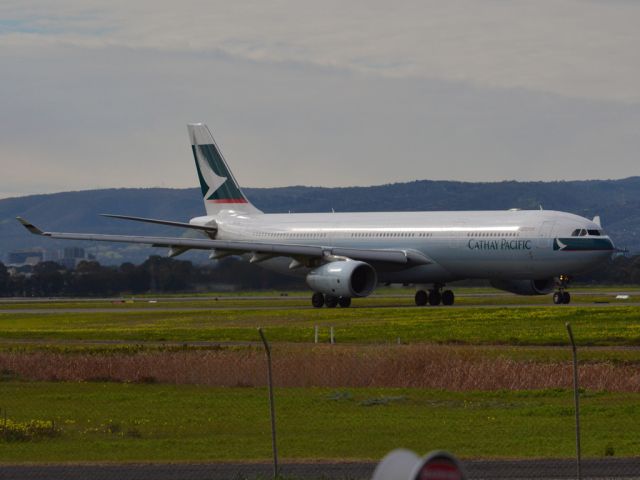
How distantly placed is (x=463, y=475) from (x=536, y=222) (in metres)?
54.0

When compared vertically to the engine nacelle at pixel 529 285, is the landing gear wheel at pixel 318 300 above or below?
below

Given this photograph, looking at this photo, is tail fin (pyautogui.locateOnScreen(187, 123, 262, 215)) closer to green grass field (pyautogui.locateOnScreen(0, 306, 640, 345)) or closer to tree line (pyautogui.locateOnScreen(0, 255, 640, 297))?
green grass field (pyautogui.locateOnScreen(0, 306, 640, 345))

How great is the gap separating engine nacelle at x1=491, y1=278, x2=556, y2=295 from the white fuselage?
10.3ft

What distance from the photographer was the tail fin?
81.1 metres

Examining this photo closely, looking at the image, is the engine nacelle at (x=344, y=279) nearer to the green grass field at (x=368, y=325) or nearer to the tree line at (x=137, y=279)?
the green grass field at (x=368, y=325)

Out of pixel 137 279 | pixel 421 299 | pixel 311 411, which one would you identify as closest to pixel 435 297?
pixel 421 299

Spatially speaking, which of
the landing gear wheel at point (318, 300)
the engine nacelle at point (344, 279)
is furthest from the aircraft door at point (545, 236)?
the landing gear wheel at point (318, 300)

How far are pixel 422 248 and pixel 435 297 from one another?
12.9ft

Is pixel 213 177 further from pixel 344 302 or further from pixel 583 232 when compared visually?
pixel 583 232

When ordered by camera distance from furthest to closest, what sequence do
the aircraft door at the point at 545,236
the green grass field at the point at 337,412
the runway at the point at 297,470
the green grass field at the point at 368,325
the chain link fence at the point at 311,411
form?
1. the aircraft door at the point at 545,236
2. the green grass field at the point at 368,325
3. the green grass field at the point at 337,412
4. the chain link fence at the point at 311,411
5. the runway at the point at 297,470

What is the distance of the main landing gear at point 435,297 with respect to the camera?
69188mm

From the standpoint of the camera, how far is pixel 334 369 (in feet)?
116

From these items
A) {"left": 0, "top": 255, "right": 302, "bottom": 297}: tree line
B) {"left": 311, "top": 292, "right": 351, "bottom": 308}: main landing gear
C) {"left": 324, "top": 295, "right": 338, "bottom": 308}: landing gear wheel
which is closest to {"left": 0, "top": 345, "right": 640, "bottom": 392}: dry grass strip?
{"left": 324, "top": 295, "right": 338, "bottom": 308}: landing gear wheel

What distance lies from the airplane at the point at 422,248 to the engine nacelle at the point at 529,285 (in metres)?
0.05
